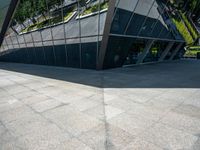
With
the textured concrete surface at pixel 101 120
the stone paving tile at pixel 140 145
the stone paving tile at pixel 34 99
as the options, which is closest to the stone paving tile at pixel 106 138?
the textured concrete surface at pixel 101 120

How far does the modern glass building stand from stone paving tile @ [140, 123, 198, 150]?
1022cm

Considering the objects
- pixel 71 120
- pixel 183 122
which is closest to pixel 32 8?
pixel 71 120

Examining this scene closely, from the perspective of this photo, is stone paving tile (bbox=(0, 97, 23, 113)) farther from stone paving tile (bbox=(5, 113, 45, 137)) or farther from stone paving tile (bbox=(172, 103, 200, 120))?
stone paving tile (bbox=(172, 103, 200, 120))

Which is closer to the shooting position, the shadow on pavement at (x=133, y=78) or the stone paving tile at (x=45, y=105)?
Result: the stone paving tile at (x=45, y=105)

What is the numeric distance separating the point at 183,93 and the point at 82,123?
5156mm

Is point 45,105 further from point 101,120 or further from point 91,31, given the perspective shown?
point 91,31

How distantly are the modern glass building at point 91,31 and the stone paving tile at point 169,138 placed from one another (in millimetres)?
10220

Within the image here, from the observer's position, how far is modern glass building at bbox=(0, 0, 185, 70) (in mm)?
14317

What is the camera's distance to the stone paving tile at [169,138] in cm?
388

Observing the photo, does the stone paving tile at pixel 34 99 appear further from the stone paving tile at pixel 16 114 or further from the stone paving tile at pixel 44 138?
the stone paving tile at pixel 44 138

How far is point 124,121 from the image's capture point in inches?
200

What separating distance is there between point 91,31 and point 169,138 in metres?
12.1

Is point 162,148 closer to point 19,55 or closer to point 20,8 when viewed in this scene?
point 20,8

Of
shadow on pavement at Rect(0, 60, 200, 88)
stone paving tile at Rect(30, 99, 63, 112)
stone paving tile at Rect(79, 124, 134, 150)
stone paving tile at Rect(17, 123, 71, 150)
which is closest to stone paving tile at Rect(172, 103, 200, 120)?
stone paving tile at Rect(79, 124, 134, 150)
